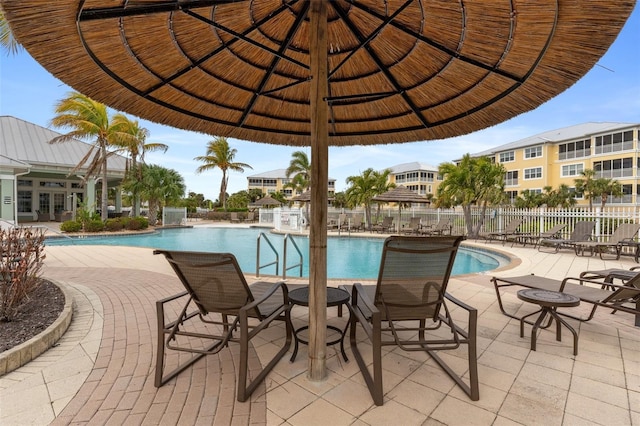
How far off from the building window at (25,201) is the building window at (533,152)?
45.0m

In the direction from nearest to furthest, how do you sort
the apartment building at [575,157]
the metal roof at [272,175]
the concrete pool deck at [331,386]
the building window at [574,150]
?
the concrete pool deck at [331,386] → the apartment building at [575,157] → the building window at [574,150] → the metal roof at [272,175]

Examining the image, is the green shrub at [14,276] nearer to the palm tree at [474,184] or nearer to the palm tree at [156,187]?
the palm tree at [474,184]

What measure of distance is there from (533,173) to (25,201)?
4520 cm

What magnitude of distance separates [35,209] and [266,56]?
1005 inches

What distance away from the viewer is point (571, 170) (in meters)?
33.1

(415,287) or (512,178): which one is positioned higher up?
(512,178)

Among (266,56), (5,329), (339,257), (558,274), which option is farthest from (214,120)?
(339,257)

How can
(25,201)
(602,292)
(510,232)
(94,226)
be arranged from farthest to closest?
1. (25,201)
2. (94,226)
3. (510,232)
4. (602,292)

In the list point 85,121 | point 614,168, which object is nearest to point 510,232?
point 85,121

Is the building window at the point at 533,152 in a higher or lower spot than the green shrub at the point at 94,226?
higher

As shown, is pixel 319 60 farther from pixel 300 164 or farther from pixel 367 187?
pixel 300 164

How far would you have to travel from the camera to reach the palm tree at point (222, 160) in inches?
1275

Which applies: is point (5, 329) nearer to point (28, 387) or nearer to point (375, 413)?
point (28, 387)

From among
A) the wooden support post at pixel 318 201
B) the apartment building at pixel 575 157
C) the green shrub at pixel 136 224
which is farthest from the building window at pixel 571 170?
the wooden support post at pixel 318 201
